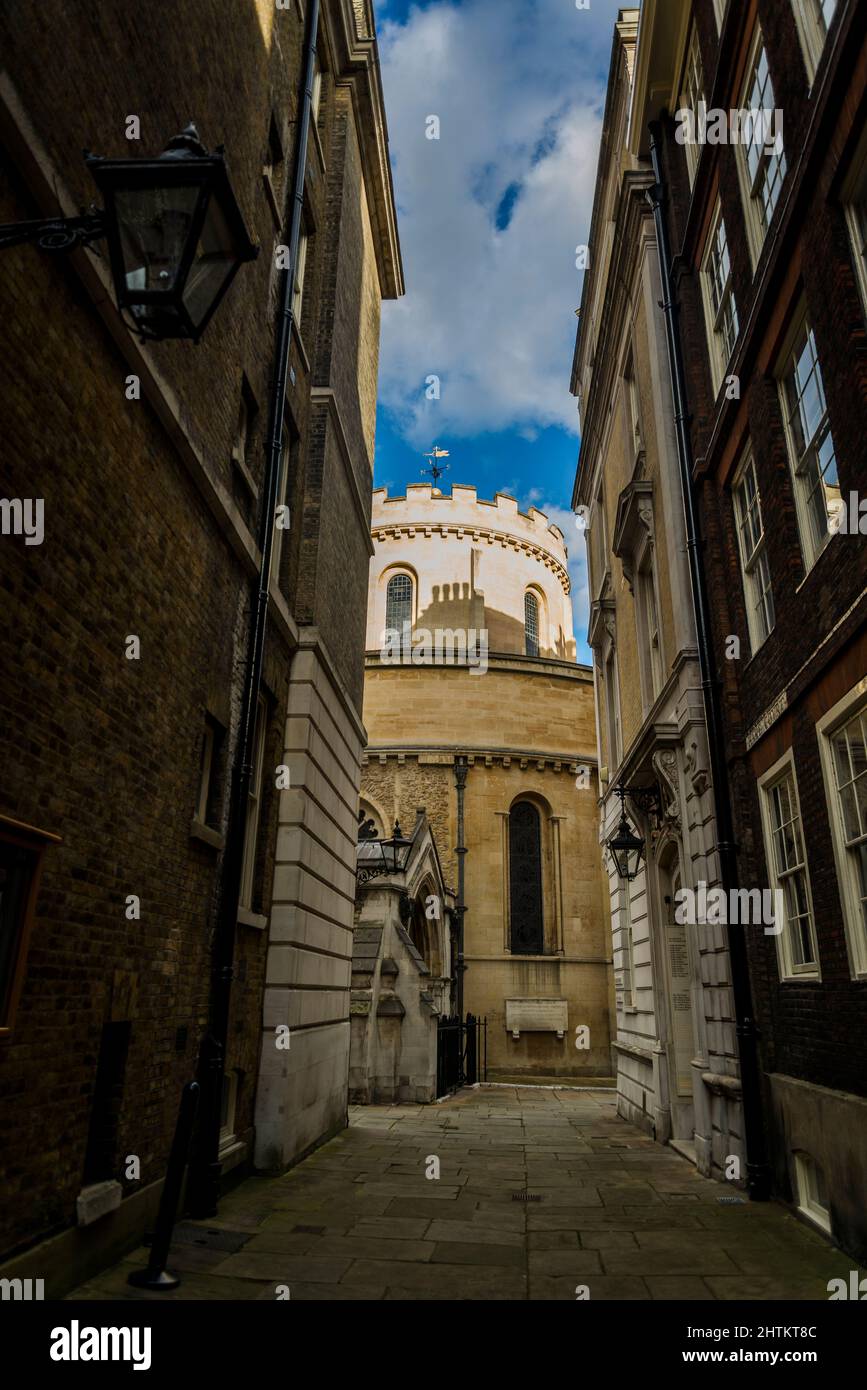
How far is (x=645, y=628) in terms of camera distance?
14242mm

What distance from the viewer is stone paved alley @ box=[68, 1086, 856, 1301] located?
222 inches

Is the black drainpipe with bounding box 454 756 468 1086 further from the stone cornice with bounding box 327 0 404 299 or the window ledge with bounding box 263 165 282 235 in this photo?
the window ledge with bounding box 263 165 282 235

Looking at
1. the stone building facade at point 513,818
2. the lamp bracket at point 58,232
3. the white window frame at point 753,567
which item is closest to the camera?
the lamp bracket at point 58,232

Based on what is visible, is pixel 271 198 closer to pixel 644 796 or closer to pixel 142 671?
pixel 142 671

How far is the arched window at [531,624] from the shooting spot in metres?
40.5

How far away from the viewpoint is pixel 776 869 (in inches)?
349

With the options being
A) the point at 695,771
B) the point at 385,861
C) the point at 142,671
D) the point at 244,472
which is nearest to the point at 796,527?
the point at 695,771

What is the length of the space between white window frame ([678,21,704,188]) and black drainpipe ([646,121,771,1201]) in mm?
760

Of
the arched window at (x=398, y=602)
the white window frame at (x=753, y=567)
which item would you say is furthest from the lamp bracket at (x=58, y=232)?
the arched window at (x=398, y=602)

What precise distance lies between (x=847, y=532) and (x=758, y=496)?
2.76 metres

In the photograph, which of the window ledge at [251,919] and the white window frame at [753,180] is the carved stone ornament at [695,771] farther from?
the white window frame at [753,180]

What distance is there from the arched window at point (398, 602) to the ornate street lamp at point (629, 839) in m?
25.2
